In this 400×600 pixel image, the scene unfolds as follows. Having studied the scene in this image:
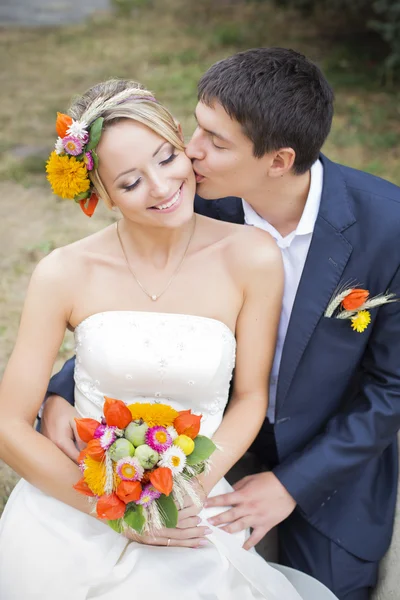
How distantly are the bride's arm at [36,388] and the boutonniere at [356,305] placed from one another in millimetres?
1045

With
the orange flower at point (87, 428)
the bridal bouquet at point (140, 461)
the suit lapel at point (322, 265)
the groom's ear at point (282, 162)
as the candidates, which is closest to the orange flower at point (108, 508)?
the bridal bouquet at point (140, 461)

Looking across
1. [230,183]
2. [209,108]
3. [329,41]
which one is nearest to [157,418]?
[230,183]

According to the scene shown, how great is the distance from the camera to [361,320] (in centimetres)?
298

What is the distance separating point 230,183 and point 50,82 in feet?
24.0

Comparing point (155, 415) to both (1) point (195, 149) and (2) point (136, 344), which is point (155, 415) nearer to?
(2) point (136, 344)

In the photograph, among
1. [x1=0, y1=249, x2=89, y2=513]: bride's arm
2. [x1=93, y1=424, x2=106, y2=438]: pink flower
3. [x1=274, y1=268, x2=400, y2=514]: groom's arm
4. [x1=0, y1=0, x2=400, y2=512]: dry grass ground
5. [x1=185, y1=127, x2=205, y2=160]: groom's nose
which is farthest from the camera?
[x1=0, y1=0, x2=400, y2=512]: dry grass ground

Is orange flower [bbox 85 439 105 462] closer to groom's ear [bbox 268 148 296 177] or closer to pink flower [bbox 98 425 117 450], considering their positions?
pink flower [bbox 98 425 117 450]

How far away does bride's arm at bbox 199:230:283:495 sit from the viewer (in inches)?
118

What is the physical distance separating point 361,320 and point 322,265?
0.26m

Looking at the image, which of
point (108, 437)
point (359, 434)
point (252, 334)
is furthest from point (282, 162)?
point (108, 437)

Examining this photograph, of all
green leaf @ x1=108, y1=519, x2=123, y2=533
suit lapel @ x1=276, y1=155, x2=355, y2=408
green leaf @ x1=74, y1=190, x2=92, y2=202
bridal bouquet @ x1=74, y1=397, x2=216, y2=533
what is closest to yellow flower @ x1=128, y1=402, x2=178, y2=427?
bridal bouquet @ x1=74, y1=397, x2=216, y2=533

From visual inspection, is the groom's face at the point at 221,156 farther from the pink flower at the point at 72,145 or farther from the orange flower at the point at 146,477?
the orange flower at the point at 146,477

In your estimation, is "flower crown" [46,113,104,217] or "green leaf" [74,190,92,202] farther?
"green leaf" [74,190,92,202]

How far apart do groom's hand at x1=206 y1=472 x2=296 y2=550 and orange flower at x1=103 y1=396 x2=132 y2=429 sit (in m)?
0.80
